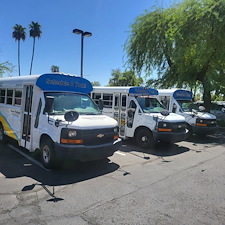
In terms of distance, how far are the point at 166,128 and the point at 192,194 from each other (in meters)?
3.82

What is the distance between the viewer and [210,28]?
532 inches

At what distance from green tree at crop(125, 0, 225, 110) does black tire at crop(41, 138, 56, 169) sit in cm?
1082

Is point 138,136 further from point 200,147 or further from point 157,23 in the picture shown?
point 157,23

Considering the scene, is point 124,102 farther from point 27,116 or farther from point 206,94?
point 206,94

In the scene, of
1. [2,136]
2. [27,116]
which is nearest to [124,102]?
[27,116]

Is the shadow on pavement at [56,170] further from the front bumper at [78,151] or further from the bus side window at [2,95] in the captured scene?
the bus side window at [2,95]

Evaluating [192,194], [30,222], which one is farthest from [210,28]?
[30,222]

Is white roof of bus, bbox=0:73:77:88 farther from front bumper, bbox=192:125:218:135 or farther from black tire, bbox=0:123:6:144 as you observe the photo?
front bumper, bbox=192:125:218:135

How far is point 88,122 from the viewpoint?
553 cm

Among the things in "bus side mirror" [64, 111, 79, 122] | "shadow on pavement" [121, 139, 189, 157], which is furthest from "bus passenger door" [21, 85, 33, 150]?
"shadow on pavement" [121, 139, 189, 157]

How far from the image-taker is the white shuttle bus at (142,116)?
8.25 metres

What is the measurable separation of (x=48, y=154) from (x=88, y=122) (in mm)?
1367

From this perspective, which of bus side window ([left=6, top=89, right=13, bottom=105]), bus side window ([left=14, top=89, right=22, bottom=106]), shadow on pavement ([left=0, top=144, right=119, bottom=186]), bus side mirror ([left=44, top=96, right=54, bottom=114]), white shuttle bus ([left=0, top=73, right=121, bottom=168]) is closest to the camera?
shadow on pavement ([left=0, top=144, right=119, bottom=186])

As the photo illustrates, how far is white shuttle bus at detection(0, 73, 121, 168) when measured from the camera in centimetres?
532
